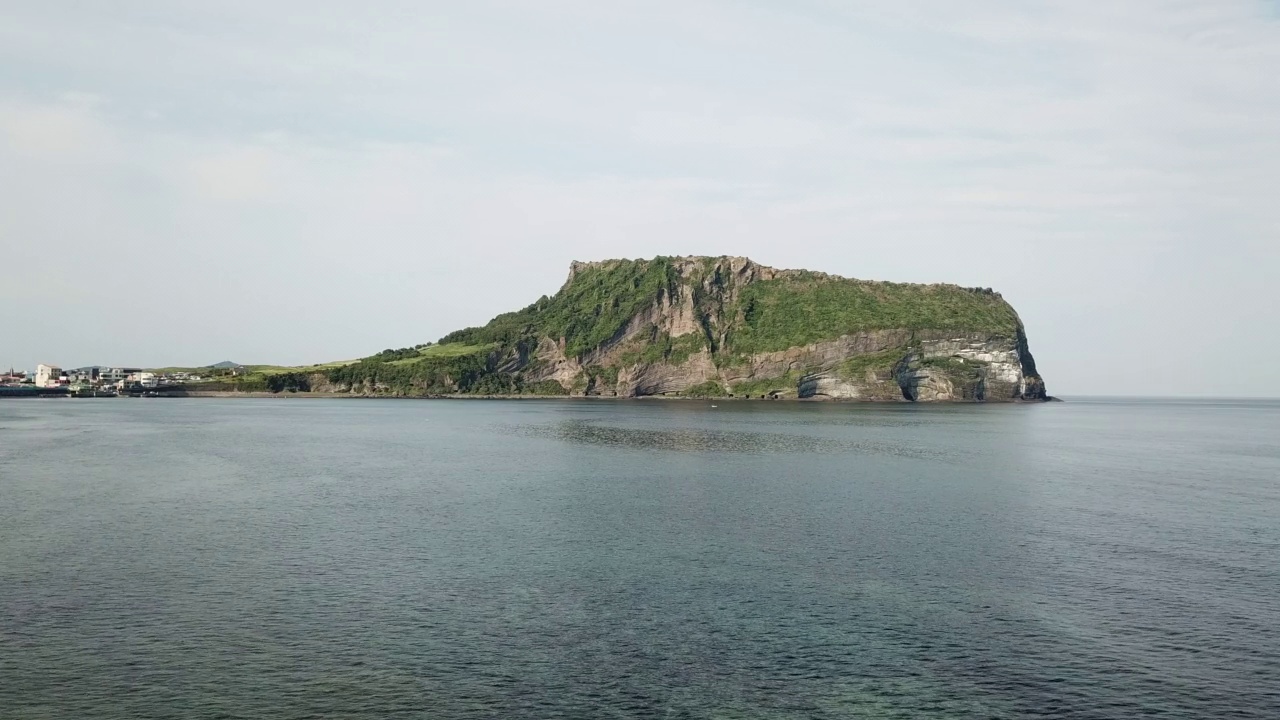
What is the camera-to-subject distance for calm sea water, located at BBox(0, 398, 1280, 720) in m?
30.4

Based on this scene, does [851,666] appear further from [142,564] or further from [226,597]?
[142,564]

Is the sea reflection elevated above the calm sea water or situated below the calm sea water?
above

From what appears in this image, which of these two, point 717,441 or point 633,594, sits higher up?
point 717,441

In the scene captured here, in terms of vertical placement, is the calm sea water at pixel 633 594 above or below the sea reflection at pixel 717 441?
below

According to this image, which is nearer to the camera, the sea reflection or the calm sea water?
the calm sea water

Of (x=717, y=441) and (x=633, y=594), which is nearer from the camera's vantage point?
(x=633, y=594)

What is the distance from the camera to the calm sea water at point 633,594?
1197 inches

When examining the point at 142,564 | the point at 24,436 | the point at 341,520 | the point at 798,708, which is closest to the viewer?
the point at 798,708

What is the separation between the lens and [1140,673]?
107 ft

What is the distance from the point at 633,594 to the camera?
1690 inches

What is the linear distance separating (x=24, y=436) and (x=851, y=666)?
140557 millimetres

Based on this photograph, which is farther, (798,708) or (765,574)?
(765,574)

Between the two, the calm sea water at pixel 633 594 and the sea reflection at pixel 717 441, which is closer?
the calm sea water at pixel 633 594

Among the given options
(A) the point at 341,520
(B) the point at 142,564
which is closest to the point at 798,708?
(B) the point at 142,564
